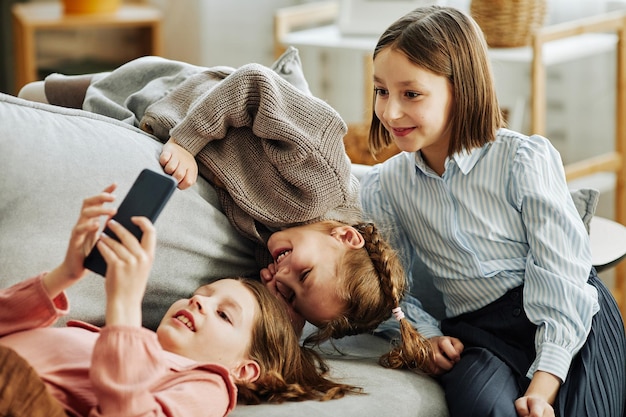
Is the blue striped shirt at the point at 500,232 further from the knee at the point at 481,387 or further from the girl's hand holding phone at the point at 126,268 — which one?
the girl's hand holding phone at the point at 126,268

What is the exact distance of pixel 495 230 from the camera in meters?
1.58

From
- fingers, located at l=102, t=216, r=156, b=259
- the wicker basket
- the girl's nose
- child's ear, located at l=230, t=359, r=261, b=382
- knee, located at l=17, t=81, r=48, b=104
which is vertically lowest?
child's ear, located at l=230, t=359, r=261, b=382

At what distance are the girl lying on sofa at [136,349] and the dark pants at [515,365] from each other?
0.20 m

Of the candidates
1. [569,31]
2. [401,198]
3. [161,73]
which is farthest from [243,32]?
[401,198]

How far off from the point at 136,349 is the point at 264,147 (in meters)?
0.57

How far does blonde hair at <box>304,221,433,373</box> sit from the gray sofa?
0.03m

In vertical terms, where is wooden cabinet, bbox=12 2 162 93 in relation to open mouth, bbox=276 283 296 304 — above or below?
above

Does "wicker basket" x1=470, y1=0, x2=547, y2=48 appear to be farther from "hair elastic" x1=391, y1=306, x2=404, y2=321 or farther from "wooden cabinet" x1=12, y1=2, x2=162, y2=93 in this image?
"wooden cabinet" x1=12, y1=2, x2=162, y2=93

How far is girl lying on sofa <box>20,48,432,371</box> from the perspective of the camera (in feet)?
4.94

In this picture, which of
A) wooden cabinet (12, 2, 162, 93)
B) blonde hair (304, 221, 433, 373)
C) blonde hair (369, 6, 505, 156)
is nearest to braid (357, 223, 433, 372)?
blonde hair (304, 221, 433, 373)

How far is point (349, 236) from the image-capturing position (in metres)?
1.56

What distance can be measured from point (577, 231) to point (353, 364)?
1.42ft

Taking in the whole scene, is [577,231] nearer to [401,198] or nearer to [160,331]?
[401,198]

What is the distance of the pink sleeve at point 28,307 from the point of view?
1.18m
